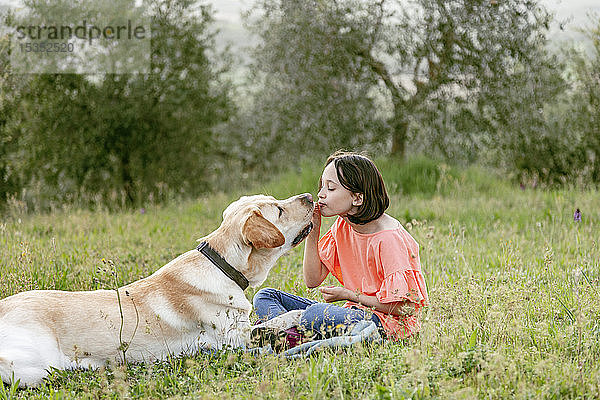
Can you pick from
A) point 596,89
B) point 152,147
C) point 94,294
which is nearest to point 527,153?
point 596,89

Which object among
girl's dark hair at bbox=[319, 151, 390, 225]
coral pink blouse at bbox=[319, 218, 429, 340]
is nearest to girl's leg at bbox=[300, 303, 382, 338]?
coral pink blouse at bbox=[319, 218, 429, 340]

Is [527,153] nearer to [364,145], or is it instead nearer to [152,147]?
[364,145]

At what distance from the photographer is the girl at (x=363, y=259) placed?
4.50m

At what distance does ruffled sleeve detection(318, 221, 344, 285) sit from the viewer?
203 inches

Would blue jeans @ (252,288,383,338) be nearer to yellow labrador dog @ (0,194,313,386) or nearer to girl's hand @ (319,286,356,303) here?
girl's hand @ (319,286,356,303)

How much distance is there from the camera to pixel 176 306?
4.48 metres

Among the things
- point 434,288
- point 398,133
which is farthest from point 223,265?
point 398,133

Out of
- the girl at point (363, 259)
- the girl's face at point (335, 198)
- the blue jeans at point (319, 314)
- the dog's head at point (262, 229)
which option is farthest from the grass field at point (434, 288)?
the girl's face at point (335, 198)

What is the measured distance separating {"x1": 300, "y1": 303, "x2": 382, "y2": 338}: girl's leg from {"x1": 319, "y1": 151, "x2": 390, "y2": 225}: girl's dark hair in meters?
0.67

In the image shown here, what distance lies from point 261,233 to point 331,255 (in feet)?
3.23

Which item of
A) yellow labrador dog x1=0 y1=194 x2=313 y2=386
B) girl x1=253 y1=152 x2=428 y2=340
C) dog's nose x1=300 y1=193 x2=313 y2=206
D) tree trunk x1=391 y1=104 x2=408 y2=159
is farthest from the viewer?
tree trunk x1=391 y1=104 x2=408 y2=159

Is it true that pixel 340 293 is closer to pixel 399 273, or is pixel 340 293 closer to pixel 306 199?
pixel 399 273

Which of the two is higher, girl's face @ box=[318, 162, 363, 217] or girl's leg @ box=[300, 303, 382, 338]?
girl's face @ box=[318, 162, 363, 217]

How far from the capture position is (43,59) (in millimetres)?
12070
